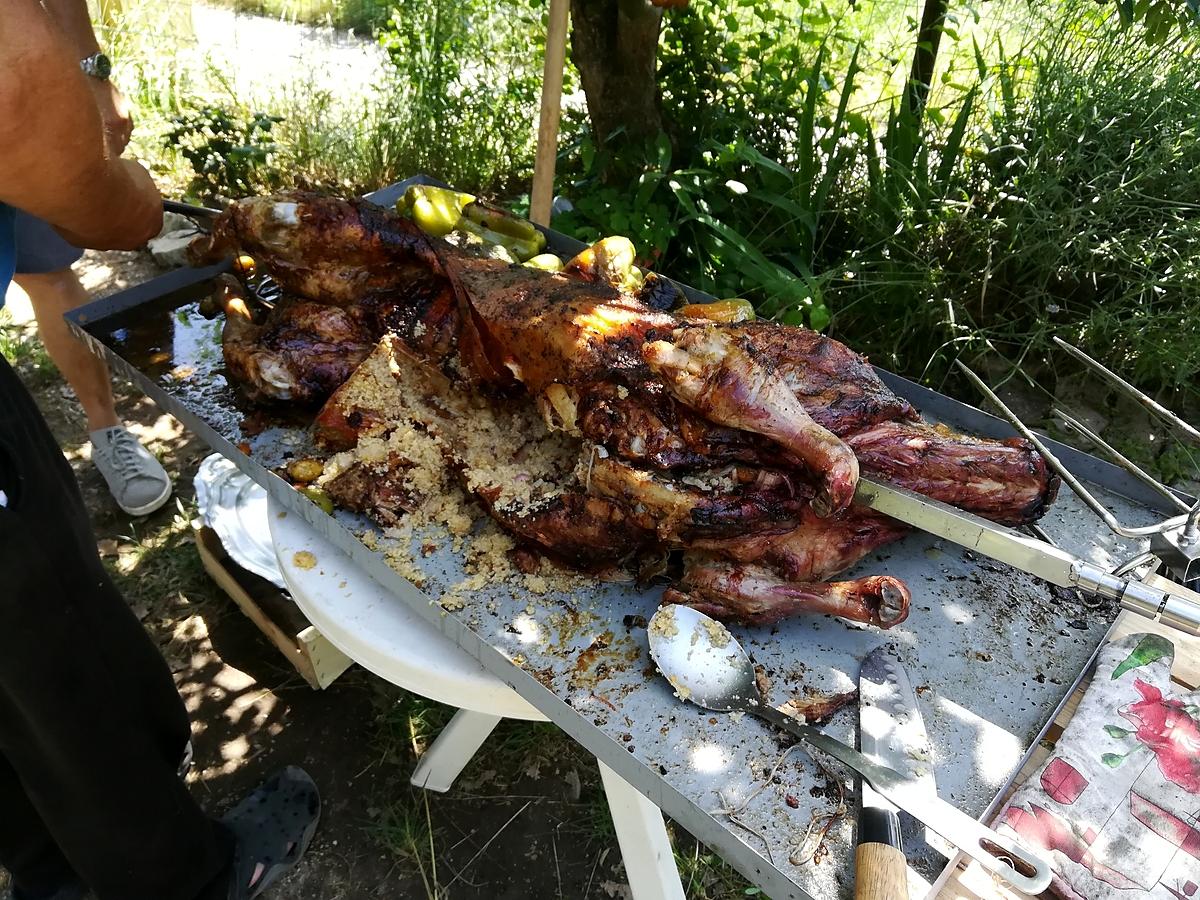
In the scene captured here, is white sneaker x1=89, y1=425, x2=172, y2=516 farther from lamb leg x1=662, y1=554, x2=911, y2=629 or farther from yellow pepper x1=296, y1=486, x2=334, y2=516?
lamb leg x1=662, y1=554, x2=911, y2=629

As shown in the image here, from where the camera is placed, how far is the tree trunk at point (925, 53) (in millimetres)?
3699

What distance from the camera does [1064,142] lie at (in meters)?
3.30

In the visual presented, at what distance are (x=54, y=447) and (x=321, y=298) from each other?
0.86 m

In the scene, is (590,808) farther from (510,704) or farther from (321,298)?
(321,298)

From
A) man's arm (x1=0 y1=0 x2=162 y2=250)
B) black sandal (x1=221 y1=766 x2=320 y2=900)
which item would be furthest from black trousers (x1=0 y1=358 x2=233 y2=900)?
man's arm (x1=0 y1=0 x2=162 y2=250)

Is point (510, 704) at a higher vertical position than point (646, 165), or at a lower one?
lower

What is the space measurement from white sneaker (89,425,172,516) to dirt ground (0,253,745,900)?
7.1 inches

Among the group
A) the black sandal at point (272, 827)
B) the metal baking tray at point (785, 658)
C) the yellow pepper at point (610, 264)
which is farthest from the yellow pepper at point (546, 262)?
the black sandal at point (272, 827)

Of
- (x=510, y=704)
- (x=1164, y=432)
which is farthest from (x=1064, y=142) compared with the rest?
(x=510, y=704)

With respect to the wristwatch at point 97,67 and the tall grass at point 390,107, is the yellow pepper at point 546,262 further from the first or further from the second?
the tall grass at point 390,107

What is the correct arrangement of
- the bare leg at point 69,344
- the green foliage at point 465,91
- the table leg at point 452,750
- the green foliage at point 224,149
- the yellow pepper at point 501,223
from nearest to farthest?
the table leg at point 452,750 < the yellow pepper at point 501,223 < the bare leg at point 69,344 < the green foliage at point 224,149 < the green foliage at point 465,91

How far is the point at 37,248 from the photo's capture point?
308 cm

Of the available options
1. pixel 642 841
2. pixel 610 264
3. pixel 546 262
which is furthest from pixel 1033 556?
pixel 546 262

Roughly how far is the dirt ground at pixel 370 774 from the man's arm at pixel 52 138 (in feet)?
5.72
